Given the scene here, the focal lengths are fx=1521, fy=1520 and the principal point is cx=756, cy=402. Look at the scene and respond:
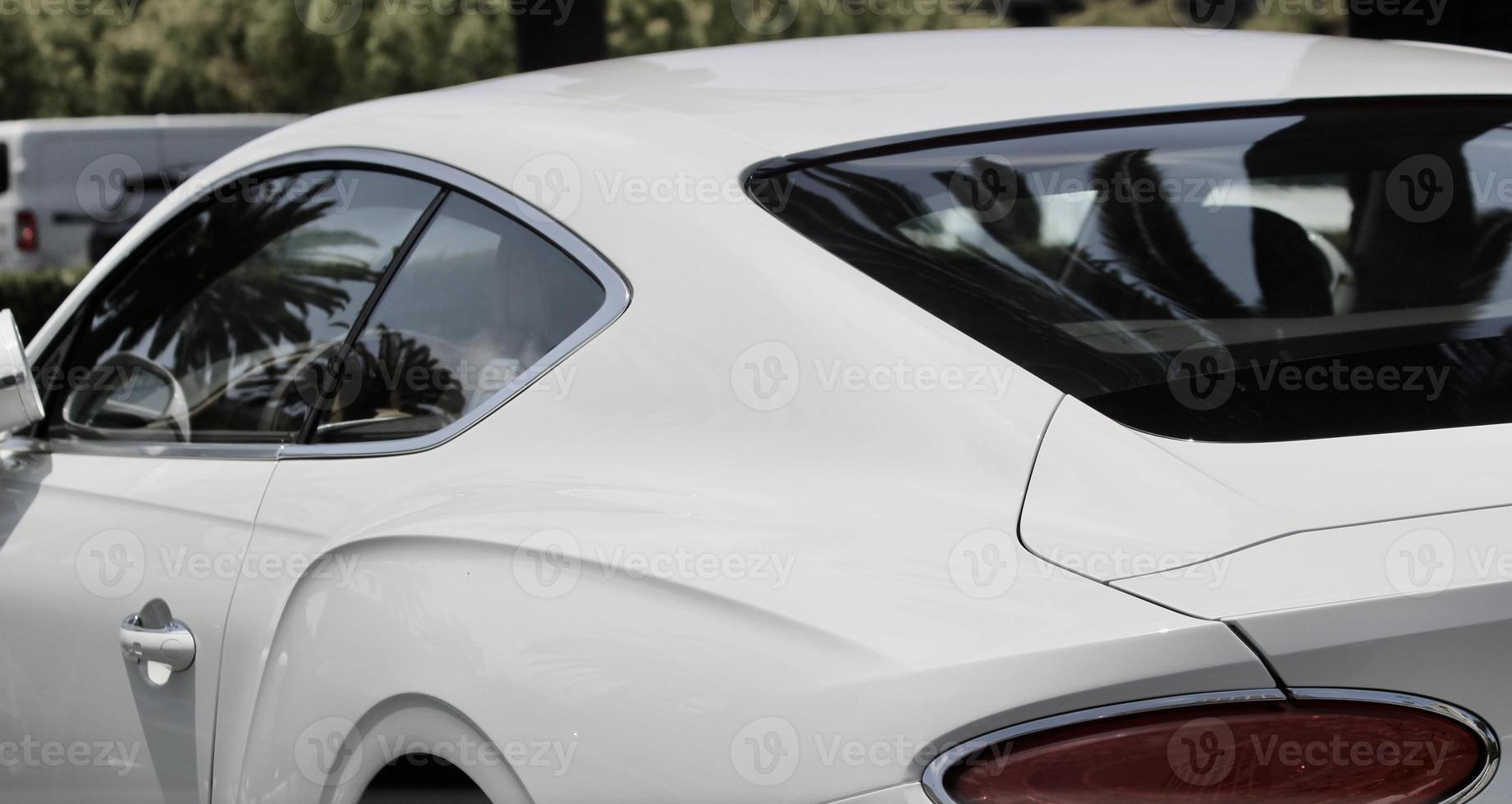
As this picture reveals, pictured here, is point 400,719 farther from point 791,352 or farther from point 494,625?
point 791,352

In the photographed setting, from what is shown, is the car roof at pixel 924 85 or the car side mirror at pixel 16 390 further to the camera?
the car side mirror at pixel 16 390

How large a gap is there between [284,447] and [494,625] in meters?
0.72

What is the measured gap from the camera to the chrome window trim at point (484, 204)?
76.4 inches

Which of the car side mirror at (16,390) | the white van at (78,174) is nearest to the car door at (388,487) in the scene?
the car side mirror at (16,390)

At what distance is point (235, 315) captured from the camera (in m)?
2.98

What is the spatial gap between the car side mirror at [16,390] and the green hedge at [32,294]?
11.1 m

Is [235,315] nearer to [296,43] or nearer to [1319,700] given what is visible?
[1319,700]

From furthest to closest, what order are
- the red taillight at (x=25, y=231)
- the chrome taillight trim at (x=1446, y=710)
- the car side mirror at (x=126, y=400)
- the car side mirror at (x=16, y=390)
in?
1. the red taillight at (x=25, y=231)
2. the car side mirror at (x=126, y=400)
3. the car side mirror at (x=16, y=390)
4. the chrome taillight trim at (x=1446, y=710)

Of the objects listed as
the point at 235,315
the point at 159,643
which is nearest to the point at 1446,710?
the point at 159,643

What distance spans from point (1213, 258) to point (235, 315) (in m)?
1.89

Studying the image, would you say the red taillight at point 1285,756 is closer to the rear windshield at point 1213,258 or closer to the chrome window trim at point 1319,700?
the chrome window trim at point 1319,700

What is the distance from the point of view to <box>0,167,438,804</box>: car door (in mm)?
2227

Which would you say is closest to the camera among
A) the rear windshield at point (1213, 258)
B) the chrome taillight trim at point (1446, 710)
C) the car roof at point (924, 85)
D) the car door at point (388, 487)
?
the chrome taillight trim at point (1446, 710)

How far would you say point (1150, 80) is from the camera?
6.97ft
